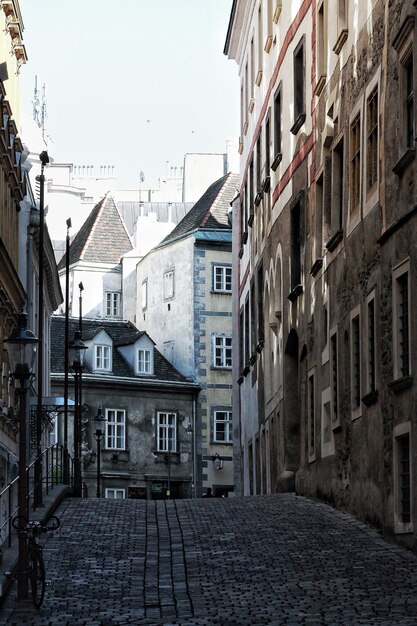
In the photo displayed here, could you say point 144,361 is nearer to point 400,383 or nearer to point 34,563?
point 400,383

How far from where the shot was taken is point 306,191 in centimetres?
3272

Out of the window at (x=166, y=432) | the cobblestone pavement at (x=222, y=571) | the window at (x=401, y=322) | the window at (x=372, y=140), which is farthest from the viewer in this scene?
the window at (x=166, y=432)

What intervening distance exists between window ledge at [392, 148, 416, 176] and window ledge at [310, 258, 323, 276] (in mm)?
7497

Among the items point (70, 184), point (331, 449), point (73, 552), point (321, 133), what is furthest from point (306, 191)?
point (70, 184)

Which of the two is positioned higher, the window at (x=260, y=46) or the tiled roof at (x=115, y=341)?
the window at (x=260, y=46)

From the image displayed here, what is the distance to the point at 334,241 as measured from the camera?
2783 centimetres

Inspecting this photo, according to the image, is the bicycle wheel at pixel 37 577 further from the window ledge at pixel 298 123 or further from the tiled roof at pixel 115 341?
the tiled roof at pixel 115 341

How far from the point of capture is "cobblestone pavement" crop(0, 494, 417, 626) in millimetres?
16703

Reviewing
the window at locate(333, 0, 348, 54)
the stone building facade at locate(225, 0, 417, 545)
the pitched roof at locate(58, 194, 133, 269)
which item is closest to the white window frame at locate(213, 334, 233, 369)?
the pitched roof at locate(58, 194, 133, 269)

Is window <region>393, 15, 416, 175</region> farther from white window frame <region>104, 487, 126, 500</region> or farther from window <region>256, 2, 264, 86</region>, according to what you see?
white window frame <region>104, 487, 126, 500</region>

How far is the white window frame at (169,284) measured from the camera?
250 ft

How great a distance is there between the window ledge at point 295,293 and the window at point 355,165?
6181 millimetres

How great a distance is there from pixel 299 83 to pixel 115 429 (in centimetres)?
3751

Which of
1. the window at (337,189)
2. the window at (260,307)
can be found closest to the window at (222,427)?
the window at (260,307)
